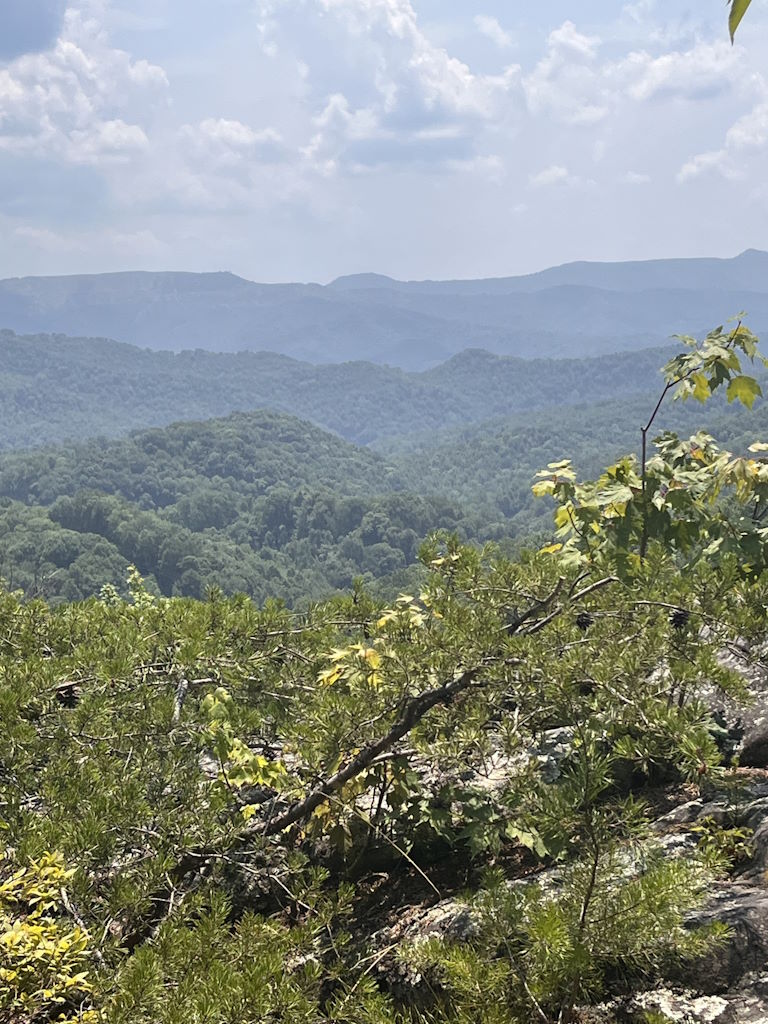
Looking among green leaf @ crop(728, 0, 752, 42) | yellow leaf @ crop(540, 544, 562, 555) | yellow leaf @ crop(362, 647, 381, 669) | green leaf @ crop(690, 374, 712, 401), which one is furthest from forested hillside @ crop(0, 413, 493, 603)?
green leaf @ crop(728, 0, 752, 42)

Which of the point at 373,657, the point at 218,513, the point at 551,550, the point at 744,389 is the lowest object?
the point at 218,513

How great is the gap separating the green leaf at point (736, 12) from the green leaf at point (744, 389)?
2.49 metres

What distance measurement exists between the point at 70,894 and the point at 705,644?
205 centimetres

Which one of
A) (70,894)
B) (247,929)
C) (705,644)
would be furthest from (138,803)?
(705,644)

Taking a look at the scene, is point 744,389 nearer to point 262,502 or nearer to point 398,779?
point 398,779

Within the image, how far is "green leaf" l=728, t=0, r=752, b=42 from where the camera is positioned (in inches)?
32.8

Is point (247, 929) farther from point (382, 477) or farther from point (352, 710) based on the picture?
point (382, 477)

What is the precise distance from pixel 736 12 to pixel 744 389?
8.43ft

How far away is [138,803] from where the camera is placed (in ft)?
8.38

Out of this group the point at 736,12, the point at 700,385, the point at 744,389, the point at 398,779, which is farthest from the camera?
the point at 700,385

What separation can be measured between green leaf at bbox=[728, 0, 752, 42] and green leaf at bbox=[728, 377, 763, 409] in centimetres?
249

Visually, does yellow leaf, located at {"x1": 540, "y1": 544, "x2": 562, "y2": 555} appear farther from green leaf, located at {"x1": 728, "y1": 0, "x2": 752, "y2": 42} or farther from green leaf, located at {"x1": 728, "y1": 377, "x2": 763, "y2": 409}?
green leaf, located at {"x1": 728, "y1": 0, "x2": 752, "y2": 42}

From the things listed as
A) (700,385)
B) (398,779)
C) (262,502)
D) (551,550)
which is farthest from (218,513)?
(398,779)

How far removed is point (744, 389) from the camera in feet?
10.5
